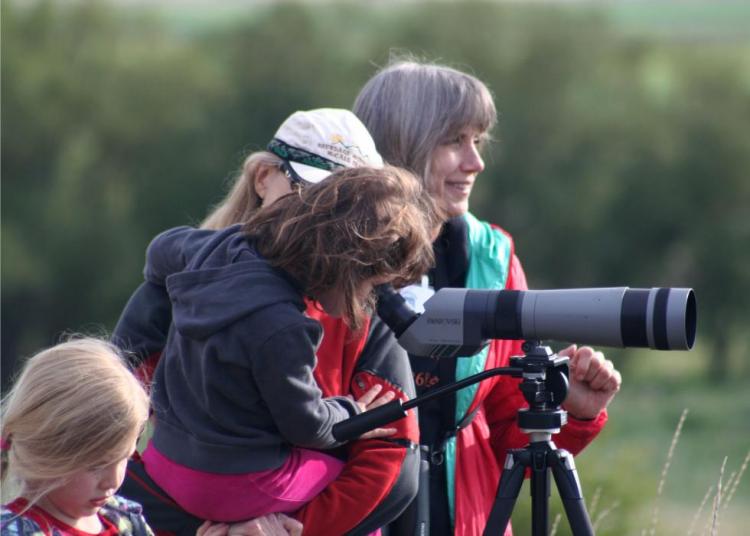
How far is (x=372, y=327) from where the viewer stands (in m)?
2.76

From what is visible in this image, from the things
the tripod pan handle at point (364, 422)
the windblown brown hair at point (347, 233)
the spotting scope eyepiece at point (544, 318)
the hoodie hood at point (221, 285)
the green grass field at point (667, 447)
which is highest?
the windblown brown hair at point (347, 233)

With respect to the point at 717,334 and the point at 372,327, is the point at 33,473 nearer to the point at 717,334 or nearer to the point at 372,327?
the point at 372,327

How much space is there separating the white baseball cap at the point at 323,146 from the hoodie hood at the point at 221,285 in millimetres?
297

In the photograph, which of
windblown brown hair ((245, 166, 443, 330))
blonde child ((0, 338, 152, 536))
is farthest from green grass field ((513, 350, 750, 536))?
blonde child ((0, 338, 152, 536))

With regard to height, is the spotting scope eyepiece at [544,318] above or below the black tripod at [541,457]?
above

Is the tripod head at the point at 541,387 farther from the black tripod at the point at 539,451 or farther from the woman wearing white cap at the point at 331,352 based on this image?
the woman wearing white cap at the point at 331,352

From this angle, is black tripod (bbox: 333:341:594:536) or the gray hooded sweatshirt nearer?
the gray hooded sweatshirt

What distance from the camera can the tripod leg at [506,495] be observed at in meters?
2.64

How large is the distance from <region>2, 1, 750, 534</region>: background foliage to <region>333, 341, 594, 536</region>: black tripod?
111 feet

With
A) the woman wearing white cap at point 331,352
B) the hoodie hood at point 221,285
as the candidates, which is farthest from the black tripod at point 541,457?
the hoodie hood at point 221,285

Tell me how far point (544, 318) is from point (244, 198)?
81cm

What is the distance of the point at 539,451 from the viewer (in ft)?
8.70

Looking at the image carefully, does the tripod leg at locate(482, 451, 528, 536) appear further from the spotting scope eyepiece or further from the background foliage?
the background foliage

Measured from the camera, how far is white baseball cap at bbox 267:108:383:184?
290cm
